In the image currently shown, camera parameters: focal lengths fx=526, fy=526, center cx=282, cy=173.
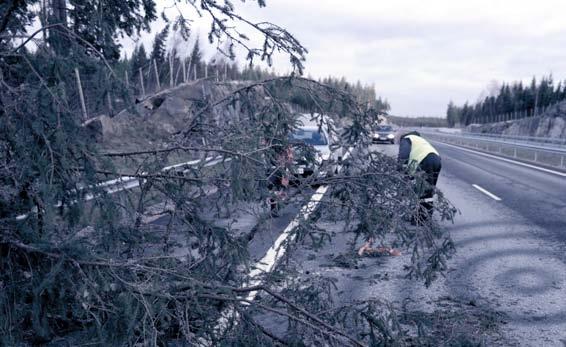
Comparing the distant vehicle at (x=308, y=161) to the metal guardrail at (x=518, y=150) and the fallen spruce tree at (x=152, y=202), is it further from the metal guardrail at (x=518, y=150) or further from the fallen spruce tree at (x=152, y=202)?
the metal guardrail at (x=518, y=150)

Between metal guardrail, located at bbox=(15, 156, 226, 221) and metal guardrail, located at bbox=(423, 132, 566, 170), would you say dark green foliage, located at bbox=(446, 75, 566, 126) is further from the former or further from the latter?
metal guardrail, located at bbox=(15, 156, 226, 221)

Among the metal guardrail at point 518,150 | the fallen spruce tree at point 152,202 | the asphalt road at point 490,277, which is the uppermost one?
the fallen spruce tree at point 152,202

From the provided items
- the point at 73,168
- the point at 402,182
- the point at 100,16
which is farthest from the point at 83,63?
the point at 402,182

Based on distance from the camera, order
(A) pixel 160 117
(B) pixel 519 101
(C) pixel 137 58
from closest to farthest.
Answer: (C) pixel 137 58
(A) pixel 160 117
(B) pixel 519 101

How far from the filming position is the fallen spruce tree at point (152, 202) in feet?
8.97

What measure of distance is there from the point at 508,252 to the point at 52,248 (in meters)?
6.14

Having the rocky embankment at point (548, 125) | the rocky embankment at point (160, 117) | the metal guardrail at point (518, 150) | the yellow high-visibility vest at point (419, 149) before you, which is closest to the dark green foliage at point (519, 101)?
the rocky embankment at point (548, 125)

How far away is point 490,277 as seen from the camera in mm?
5984

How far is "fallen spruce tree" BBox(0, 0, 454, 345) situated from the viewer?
273cm

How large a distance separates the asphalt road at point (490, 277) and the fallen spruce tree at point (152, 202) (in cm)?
90

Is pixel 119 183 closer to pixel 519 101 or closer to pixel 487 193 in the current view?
pixel 487 193

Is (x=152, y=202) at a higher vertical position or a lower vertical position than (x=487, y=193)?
higher

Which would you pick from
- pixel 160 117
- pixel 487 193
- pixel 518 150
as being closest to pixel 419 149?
pixel 487 193

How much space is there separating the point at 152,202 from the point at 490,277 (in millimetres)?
3953
